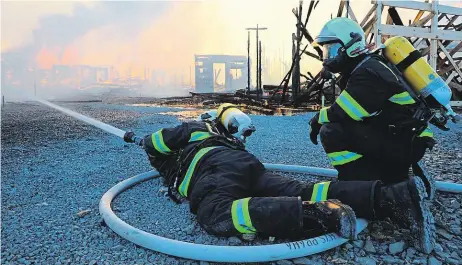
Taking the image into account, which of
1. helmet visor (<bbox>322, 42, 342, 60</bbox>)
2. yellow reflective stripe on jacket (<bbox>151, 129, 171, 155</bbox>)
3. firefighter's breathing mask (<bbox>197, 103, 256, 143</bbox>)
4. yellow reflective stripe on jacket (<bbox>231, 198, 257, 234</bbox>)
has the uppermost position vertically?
helmet visor (<bbox>322, 42, 342, 60</bbox>)

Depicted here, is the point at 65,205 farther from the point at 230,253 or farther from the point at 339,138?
the point at 339,138

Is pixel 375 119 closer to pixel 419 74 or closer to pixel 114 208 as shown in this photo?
pixel 419 74

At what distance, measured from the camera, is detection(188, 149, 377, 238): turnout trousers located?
7.38 feet

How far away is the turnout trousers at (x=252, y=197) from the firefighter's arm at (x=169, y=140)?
0.37m

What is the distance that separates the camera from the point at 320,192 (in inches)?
103

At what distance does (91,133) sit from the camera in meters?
7.61

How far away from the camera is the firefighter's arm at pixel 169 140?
312 centimetres

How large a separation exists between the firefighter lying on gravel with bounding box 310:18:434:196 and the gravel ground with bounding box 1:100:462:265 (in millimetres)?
480

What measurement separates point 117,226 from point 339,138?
176 centimetres

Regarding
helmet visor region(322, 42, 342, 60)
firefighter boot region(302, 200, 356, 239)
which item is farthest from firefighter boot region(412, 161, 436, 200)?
helmet visor region(322, 42, 342, 60)

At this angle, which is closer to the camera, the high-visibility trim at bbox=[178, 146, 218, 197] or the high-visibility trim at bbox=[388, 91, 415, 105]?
the high-visibility trim at bbox=[388, 91, 415, 105]

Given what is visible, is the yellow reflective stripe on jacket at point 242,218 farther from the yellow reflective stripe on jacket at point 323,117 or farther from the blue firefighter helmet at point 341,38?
the blue firefighter helmet at point 341,38

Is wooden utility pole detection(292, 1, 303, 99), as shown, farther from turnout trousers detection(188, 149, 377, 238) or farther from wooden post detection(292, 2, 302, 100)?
turnout trousers detection(188, 149, 377, 238)

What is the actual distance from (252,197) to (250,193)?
32cm
